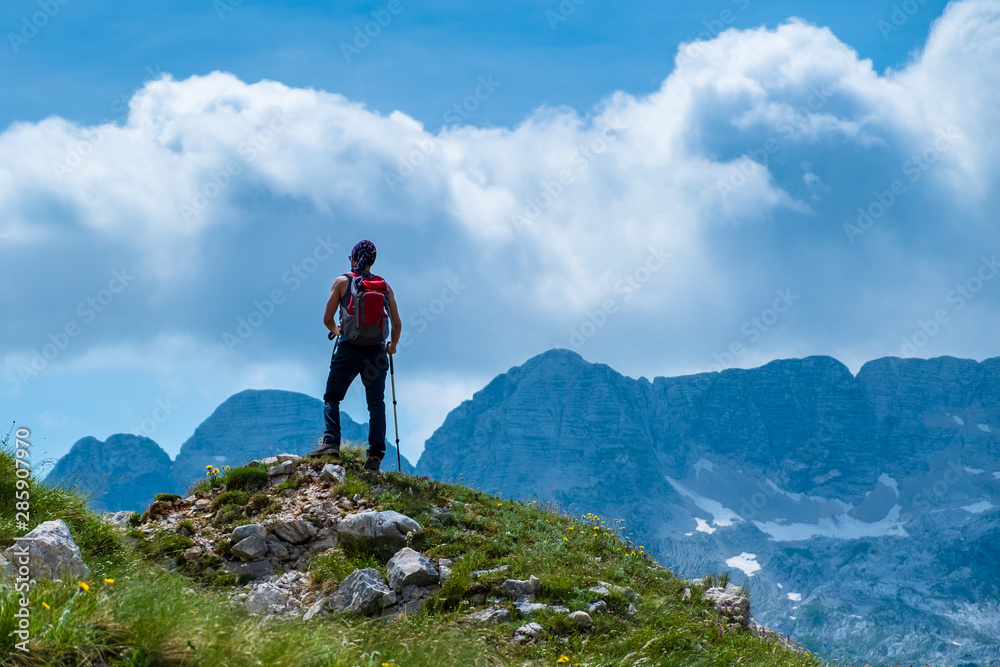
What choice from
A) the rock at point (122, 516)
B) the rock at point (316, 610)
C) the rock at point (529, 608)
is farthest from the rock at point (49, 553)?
the rock at point (122, 516)

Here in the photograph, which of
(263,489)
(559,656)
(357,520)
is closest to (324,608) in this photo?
(357,520)

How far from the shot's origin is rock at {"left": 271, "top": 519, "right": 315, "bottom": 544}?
13219mm

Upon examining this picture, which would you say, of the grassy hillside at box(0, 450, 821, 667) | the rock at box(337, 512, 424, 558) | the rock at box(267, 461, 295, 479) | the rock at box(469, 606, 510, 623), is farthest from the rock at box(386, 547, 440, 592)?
the rock at box(267, 461, 295, 479)

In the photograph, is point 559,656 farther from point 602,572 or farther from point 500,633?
point 602,572

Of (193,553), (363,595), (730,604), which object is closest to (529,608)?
(363,595)

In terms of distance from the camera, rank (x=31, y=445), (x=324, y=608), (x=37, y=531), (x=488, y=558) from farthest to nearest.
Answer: (x=488, y=558)
(x=31, y=445)
(x=324, y=608)
(x=37, y=531)

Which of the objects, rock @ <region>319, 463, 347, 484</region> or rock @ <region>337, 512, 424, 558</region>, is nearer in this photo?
rock @ <region>337, 512, 424, 558</region>

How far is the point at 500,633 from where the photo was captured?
968cm

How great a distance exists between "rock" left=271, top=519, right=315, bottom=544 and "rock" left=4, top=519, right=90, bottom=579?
4462mm

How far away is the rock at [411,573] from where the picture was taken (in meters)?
10.9

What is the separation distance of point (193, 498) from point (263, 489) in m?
1.32

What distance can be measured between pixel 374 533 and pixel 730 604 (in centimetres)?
567

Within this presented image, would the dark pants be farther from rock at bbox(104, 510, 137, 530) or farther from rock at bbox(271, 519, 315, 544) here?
rock at bbox(104, 510, 137, 530)

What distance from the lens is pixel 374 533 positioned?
1248cm
